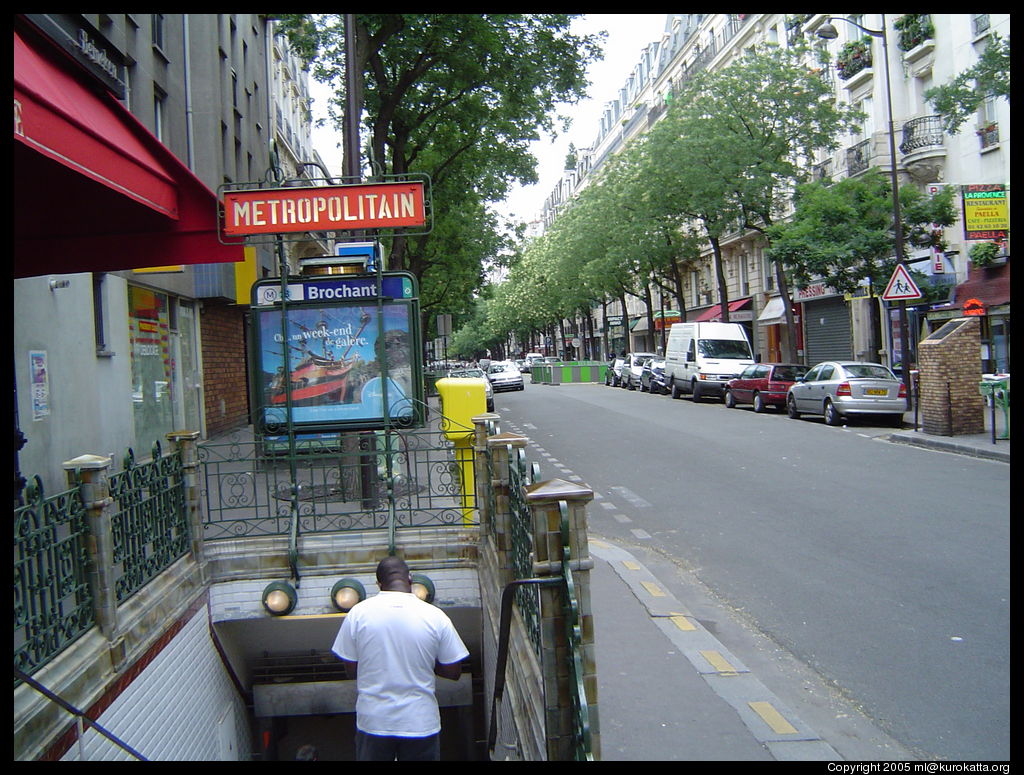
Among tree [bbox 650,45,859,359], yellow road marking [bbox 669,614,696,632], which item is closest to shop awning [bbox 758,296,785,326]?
tree [bbox 650,45,859,359]

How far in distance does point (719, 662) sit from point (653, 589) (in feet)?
6.01

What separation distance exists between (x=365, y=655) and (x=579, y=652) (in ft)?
4.70

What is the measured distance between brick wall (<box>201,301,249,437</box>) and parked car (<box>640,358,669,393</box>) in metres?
17.2

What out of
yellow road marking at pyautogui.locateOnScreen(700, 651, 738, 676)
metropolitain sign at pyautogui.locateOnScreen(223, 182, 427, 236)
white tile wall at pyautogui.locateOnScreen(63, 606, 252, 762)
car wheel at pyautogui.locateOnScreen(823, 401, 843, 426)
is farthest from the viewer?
car wheel at pyautogui.locateOnScreen(823, 401, 843, 426)

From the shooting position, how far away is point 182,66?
19.1m

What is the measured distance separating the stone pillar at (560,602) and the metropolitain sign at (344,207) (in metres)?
3.72

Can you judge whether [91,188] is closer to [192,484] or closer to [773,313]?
[192,484]

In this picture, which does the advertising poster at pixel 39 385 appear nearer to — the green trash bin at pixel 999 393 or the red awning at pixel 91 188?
the red awning at pixel 91 188

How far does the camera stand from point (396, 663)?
4.60 m

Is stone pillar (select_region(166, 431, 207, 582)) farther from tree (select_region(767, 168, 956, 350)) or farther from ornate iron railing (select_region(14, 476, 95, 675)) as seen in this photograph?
tree (select_region(767, 168, 956, 350))

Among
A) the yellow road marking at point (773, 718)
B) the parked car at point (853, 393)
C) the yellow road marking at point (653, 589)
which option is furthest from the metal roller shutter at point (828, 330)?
the yellow road marking at point (773, 718)

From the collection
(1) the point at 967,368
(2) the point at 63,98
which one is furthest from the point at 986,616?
(1) the point at 967,368

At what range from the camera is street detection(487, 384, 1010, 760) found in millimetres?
5477
